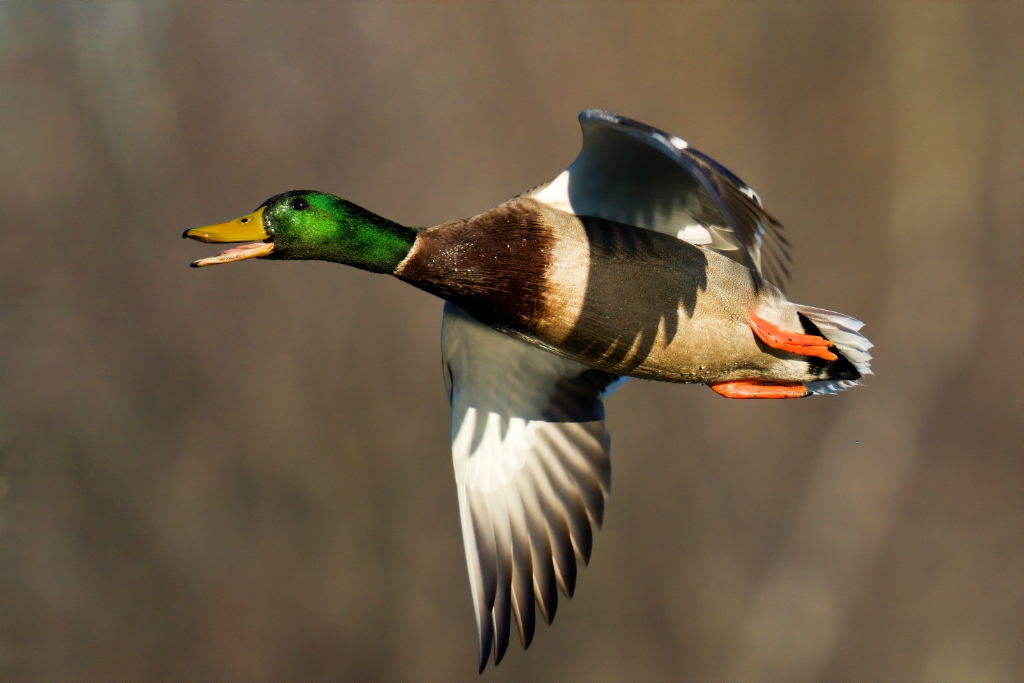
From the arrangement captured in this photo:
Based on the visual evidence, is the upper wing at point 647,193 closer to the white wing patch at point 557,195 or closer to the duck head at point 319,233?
the white wing patch at point 557,195

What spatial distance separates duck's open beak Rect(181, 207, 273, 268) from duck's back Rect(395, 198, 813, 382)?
0.88ft

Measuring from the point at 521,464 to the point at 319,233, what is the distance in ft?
2.37

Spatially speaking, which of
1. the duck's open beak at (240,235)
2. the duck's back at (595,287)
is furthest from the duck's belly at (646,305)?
the duck's open beak at (240,235)

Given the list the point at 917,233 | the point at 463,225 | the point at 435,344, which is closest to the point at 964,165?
the point at 917,233

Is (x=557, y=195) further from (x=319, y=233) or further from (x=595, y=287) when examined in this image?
(x=319, y=233)

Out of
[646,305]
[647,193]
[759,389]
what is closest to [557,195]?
[647,193]

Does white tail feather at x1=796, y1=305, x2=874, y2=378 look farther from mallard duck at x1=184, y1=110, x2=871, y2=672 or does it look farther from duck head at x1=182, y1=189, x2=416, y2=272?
duck head at x1=182, y1=189, x2=416, y2=272

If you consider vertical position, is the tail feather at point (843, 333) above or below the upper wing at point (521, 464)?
above

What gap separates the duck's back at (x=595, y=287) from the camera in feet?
5.96

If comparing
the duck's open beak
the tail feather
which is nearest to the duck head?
the duck's open beak

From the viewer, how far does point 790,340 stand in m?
1.91

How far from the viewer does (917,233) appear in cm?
516

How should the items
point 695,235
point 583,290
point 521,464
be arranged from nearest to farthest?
point 583,290 < point 695,235 < point 521,464

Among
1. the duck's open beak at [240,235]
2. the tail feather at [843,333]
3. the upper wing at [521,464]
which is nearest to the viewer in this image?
the duck's open beak at [240,235]
